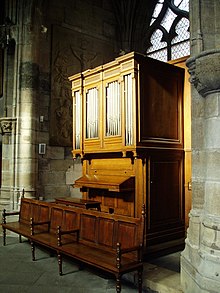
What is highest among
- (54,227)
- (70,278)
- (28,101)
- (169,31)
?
(169,31)

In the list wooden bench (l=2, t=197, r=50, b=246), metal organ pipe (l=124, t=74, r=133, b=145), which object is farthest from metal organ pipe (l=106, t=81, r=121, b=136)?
wooden bench (l=2, t=197, r=50, b=246)

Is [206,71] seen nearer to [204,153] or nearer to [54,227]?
[204,153]

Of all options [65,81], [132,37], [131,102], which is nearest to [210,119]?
[131,102]

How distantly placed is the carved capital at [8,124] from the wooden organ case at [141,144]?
2.20m

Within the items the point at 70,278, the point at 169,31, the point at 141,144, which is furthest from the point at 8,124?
the point at 169,31

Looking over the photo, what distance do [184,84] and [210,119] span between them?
2515 mm

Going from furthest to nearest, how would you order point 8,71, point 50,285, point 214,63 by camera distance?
1. point 8,71
2. point 50,285
3. point 214,63

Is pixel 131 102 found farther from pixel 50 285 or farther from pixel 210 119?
pixel 50 285

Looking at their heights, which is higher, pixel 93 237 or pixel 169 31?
pixel 169 31

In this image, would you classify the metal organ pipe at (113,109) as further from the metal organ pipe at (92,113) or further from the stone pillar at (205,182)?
the stone pillar at (205,182)

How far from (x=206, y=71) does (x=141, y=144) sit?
6.64 ft

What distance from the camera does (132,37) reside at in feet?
29.1

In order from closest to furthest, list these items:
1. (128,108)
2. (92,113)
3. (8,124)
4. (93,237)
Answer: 1. (93,237)
2. (128,108)
3. (92,113)
4. (8,124)

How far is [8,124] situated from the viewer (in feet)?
23.3
